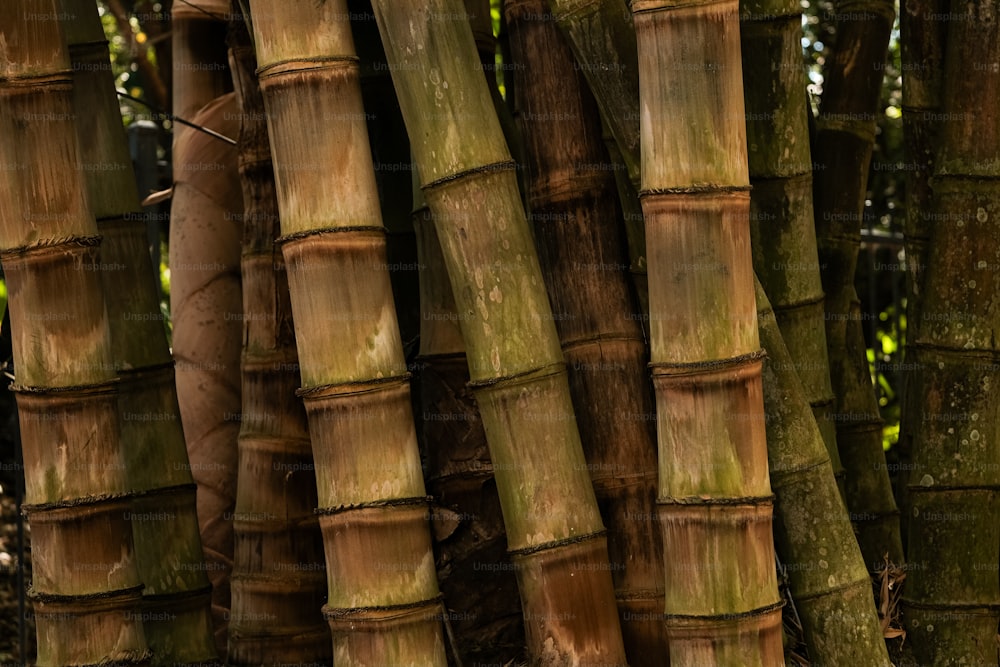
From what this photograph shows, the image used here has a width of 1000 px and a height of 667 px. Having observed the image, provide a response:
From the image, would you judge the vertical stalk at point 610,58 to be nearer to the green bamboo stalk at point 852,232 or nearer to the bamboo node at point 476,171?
the bamboo node at point 476,171

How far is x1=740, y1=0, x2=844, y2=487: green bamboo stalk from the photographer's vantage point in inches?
110

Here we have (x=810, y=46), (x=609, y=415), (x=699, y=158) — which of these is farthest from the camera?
(x=810, y=46)

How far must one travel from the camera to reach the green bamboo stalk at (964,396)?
282cm

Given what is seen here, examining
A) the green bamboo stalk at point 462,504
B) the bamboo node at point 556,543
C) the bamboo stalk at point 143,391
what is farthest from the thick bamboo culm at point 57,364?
the bamboo node at point 556,543

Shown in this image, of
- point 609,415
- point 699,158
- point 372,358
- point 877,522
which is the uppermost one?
point 699,158

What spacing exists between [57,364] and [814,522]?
1.60 metres

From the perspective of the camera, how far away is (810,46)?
620 centimetres

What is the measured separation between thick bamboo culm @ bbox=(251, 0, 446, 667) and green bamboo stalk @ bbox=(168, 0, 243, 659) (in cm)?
100

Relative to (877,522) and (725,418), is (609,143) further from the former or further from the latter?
(877,522)

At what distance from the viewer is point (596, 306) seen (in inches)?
106

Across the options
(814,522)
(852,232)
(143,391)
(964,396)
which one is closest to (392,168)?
(143,391)

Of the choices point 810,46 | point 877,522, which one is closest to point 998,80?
point 877,522

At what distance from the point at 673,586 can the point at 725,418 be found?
13.2 inches

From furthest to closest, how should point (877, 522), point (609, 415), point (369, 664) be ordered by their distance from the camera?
point (877, 522) < point (609, 415) < point (369, 664)
